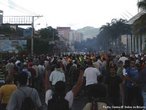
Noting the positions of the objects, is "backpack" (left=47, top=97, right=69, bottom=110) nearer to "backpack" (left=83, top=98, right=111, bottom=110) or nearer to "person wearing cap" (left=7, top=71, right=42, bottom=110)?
"backpack" (left=83, top=98, right=111, bottom=110)

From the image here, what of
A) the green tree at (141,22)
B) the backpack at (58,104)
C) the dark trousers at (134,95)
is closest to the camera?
the backpack at (58,104)

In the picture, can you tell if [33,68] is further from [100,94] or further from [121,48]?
[121,48]

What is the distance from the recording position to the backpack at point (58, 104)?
6477mm

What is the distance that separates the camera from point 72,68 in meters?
21.3

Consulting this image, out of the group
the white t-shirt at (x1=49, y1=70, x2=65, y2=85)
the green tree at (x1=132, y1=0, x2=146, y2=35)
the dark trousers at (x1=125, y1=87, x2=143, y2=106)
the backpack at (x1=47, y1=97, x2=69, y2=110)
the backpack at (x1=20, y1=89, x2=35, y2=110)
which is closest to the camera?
the backpack at (x1=47, y1=97, x2=69, y2=110)

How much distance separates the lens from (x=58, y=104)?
6480 millimetres

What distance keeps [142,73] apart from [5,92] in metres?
4.58

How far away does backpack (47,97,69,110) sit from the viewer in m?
6.48

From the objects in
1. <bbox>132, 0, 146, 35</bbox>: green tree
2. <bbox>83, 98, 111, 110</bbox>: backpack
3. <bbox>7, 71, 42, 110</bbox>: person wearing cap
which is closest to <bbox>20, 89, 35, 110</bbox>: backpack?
<bbox>7, 71, 42, 110</bbox>: person wearing cap

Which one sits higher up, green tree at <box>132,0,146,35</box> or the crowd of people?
green tree at <box>132,0,146,35</box>

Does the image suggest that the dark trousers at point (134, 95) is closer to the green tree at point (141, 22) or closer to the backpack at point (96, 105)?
the backpack at point (96, 105)

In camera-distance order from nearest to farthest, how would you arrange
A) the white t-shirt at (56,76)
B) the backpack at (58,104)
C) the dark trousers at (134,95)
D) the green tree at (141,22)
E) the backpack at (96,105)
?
the backpack at (96,105) → the backpack at (58,104) → the dark trousers at (134,95) → the white t-shirt at (56,76) → the green tree at (141,22)

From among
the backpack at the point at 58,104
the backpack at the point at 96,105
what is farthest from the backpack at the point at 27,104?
the backpack at the point at 96,105

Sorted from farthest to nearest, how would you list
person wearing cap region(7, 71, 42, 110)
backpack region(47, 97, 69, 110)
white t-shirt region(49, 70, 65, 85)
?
white t-shirt region(49, 70, 65, 85) < person wearing cap region(7, 71, 42, 110) < backpack region(47, 97, 69, 110)
